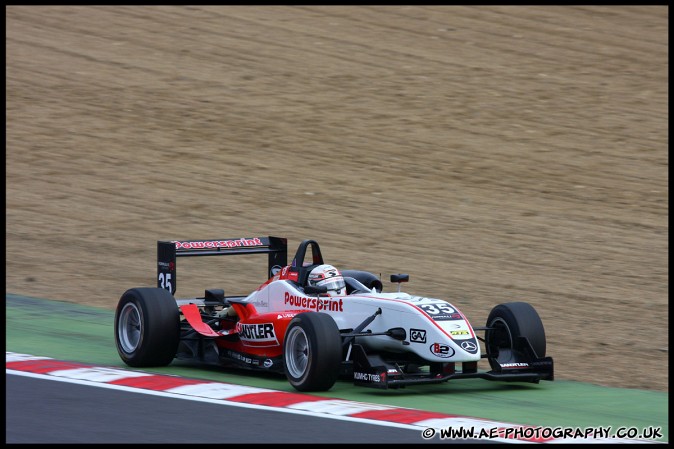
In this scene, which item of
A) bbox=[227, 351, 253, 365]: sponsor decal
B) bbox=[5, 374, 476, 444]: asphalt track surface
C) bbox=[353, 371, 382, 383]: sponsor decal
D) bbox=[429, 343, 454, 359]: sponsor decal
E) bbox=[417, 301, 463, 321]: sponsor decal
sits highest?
bbox=[417, 301, 463, 321]: sponsor decal

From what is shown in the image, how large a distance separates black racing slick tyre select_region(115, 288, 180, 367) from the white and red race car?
1 centimetres

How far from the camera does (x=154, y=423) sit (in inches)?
366

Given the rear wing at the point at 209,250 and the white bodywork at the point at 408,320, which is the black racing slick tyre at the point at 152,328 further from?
the white bodywork at the point at 408,320

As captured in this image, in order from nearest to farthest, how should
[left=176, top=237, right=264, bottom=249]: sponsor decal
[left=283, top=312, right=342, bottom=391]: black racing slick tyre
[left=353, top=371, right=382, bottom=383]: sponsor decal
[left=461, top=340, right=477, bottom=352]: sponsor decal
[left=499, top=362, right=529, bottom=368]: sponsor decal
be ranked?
[left=283, top=312, right=342, bottom=391]: black racing slick tyre, [left=353, top=371, right=382, bottom=383]: sponsor decal, [left=461, top=340, right=477, bottom=352]: sponsor decal, [left=499, top=362, right=529, bottom=368]: sponsor decal, [left=176, top=237, right=264, bottom=249]: sponsor decal

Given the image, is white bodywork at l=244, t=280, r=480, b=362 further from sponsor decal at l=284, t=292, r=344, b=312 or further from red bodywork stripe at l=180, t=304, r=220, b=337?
red bodywork stripe at l=180, t=304, r=220, b=337

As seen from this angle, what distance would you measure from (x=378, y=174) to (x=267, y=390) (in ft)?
39.4

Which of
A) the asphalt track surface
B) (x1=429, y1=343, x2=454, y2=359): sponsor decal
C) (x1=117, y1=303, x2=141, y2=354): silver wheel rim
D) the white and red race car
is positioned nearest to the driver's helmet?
the white and red race car

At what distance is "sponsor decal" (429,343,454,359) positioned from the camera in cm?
1052

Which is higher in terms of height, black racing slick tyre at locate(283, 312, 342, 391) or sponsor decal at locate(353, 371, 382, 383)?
black racing slick tyre at locate(283, 312, 342, 391)

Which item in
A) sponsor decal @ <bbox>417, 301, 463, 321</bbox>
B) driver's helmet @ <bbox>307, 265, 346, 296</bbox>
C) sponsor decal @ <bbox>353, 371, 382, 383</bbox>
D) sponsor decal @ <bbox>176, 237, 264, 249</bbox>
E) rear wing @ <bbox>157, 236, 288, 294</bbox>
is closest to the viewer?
sponsor decal @ <bbox>353, 371, 382, 383</bbox>

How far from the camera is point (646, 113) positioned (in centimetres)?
2575

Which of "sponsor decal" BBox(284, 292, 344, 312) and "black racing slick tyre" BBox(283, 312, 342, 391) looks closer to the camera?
"black racing slick tyre" BBox(283, 312, 342, 391)

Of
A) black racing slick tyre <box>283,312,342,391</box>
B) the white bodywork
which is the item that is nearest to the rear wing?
the white bodywork

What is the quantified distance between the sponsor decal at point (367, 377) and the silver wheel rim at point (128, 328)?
2.40 metres
